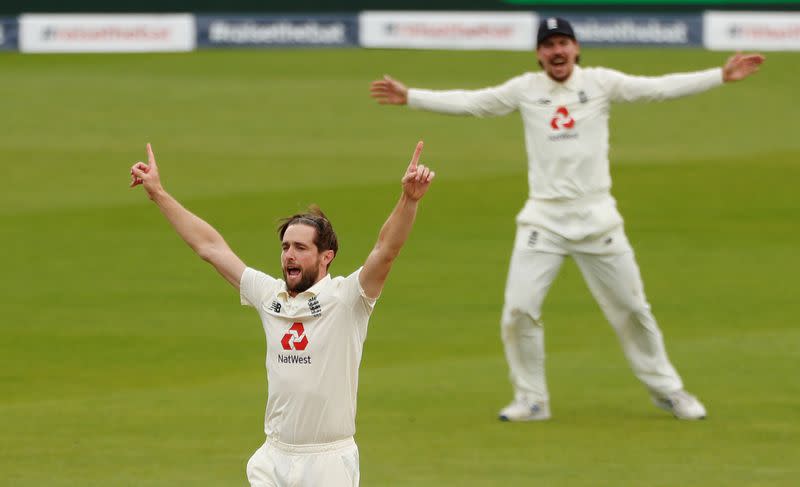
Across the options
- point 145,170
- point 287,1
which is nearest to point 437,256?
point 145,170

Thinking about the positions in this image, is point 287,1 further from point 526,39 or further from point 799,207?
point 799,207

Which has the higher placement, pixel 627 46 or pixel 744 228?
pixel 627 46

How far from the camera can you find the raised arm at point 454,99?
36.4ft

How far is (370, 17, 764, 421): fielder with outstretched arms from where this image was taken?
1080 centimetres

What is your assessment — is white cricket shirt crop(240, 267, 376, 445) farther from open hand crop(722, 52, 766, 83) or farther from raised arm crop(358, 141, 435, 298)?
open hand crop(722, 52, 766, 83)

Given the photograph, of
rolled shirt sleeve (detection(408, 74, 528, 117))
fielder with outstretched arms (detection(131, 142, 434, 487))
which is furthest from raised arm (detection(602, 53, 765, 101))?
fielder with outstretched arms (detection(131, 142, 434, 487))

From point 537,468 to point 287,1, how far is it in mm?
23762

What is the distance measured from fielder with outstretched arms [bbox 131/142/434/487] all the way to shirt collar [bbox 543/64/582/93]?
427 cm

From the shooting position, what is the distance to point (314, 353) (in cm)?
679

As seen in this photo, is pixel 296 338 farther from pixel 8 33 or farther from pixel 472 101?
pixel 8 33

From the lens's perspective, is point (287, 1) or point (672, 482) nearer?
point (672, 482)

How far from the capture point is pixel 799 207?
22.5 metres

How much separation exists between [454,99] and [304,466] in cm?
494

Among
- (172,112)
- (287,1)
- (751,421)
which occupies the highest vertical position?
(287,1)
